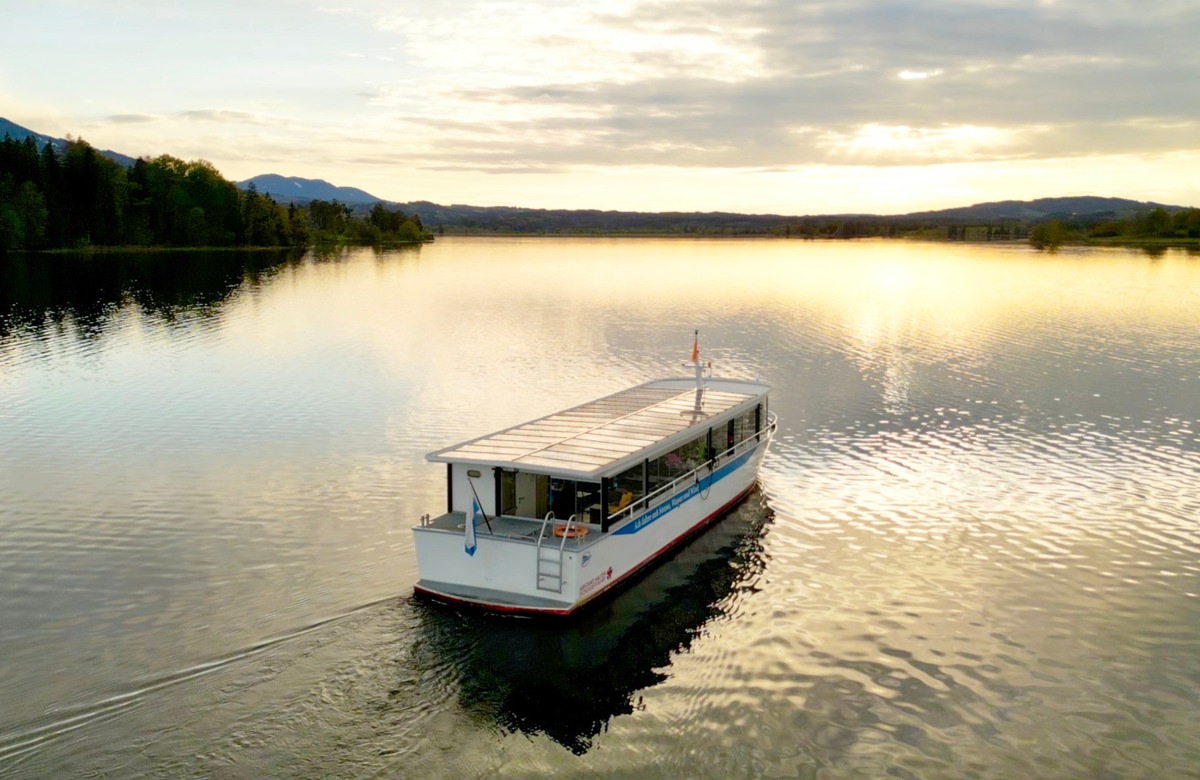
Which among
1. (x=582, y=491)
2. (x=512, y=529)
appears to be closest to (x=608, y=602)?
(x=582, y=491)

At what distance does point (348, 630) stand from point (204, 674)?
3.42m

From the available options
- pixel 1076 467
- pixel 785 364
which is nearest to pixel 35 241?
pixel 785 364

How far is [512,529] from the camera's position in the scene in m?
24.8

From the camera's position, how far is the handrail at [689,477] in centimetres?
2531

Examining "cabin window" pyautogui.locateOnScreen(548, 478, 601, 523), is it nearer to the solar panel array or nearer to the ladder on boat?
the solar panel array

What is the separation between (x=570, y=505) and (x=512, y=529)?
5.91ft

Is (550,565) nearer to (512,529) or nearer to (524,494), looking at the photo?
(512,529)

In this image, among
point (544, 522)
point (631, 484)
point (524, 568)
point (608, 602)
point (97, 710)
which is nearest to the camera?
point (97, 710)

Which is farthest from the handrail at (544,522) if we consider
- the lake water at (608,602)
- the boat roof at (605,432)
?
the lake water at (608,602)

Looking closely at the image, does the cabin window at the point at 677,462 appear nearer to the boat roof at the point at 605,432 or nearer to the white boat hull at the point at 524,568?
the boat roof at the point at 605,432

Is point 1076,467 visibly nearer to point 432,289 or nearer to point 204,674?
point 204,674

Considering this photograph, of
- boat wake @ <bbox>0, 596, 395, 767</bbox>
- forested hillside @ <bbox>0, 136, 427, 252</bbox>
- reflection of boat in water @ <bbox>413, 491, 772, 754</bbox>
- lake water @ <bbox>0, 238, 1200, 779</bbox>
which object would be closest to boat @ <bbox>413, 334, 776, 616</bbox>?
reflection of boat in water @ <bbox>413, 491, 772, 754</bbox>

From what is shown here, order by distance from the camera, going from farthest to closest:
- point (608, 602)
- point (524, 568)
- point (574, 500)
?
point (574, 500) < point (608, 602) < point (524, 568)

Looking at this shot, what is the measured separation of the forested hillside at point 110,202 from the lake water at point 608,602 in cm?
10908
